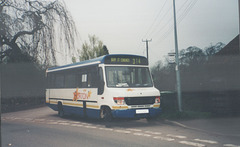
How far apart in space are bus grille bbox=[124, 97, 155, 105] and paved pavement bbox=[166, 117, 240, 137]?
1360 mm

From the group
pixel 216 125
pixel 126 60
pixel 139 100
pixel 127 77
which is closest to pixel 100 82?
pixel 127 77

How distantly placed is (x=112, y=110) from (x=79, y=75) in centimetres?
342

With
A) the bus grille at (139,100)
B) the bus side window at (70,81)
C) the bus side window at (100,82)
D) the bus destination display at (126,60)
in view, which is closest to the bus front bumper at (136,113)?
the bus grille at (139,100)

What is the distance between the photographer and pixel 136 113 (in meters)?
11.1

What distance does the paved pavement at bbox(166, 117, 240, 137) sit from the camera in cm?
912

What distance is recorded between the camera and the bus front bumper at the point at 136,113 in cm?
1088

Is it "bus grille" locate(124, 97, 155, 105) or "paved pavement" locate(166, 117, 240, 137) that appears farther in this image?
"bus grille" locate(124, 97, 155, 105)

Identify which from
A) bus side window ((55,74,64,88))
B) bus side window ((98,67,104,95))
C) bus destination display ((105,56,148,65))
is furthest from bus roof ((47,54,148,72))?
bus side window ((55,74,64,88))

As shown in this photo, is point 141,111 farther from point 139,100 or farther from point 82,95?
point 82,95

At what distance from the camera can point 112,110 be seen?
432 inches

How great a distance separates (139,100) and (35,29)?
8.18m

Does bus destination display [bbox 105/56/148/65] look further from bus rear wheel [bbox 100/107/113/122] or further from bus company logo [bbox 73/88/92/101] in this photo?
bus rear wheel [bbox 100/107/113/122]

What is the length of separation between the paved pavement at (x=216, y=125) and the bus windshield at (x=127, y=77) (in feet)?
6.93

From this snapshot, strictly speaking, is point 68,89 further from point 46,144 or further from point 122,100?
point 46,144
